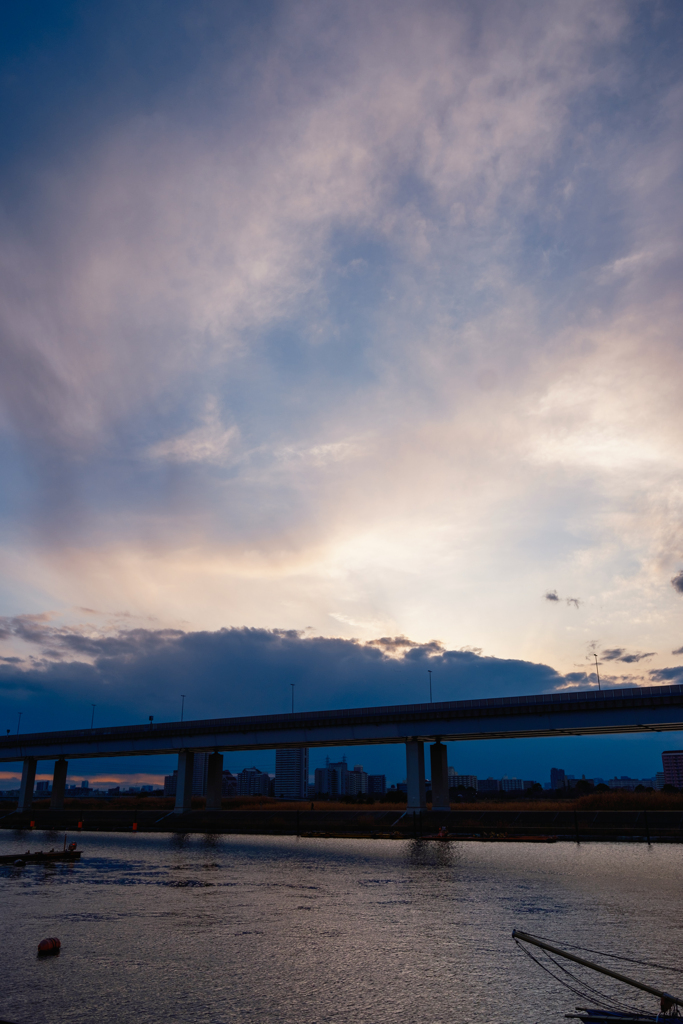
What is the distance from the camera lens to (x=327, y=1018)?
546 inches

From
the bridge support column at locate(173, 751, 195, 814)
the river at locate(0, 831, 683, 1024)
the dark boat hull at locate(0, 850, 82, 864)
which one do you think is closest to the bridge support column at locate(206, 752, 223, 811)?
the bridge support column at locate(173, 751, 195, 814)

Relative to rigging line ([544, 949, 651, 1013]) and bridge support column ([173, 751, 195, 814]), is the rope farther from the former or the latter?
bridge support column ([173, 751, 195, 814])

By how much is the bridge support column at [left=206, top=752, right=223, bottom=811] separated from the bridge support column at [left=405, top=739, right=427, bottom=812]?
24.1 m

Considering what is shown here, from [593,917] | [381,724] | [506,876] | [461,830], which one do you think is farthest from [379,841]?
[593,917]

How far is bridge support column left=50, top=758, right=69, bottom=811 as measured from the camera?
10744cm

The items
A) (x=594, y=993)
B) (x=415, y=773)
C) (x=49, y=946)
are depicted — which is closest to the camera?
(x=594, y=993)

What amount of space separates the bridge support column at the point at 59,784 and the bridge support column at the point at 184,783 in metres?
23.6

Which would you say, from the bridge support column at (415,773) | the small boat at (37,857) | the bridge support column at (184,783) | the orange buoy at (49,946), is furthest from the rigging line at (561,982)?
the bridge support column at (184,783)

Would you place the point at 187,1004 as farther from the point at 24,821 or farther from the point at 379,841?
the point at 24,821

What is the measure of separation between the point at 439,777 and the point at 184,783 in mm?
32702

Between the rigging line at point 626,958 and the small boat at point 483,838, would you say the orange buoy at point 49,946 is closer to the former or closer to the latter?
the rigging line at point 626,958

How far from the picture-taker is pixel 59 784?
360 feet

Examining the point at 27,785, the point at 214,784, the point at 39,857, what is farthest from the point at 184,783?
the point at 39,857

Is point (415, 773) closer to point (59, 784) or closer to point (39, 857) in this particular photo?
point (39, 857)
